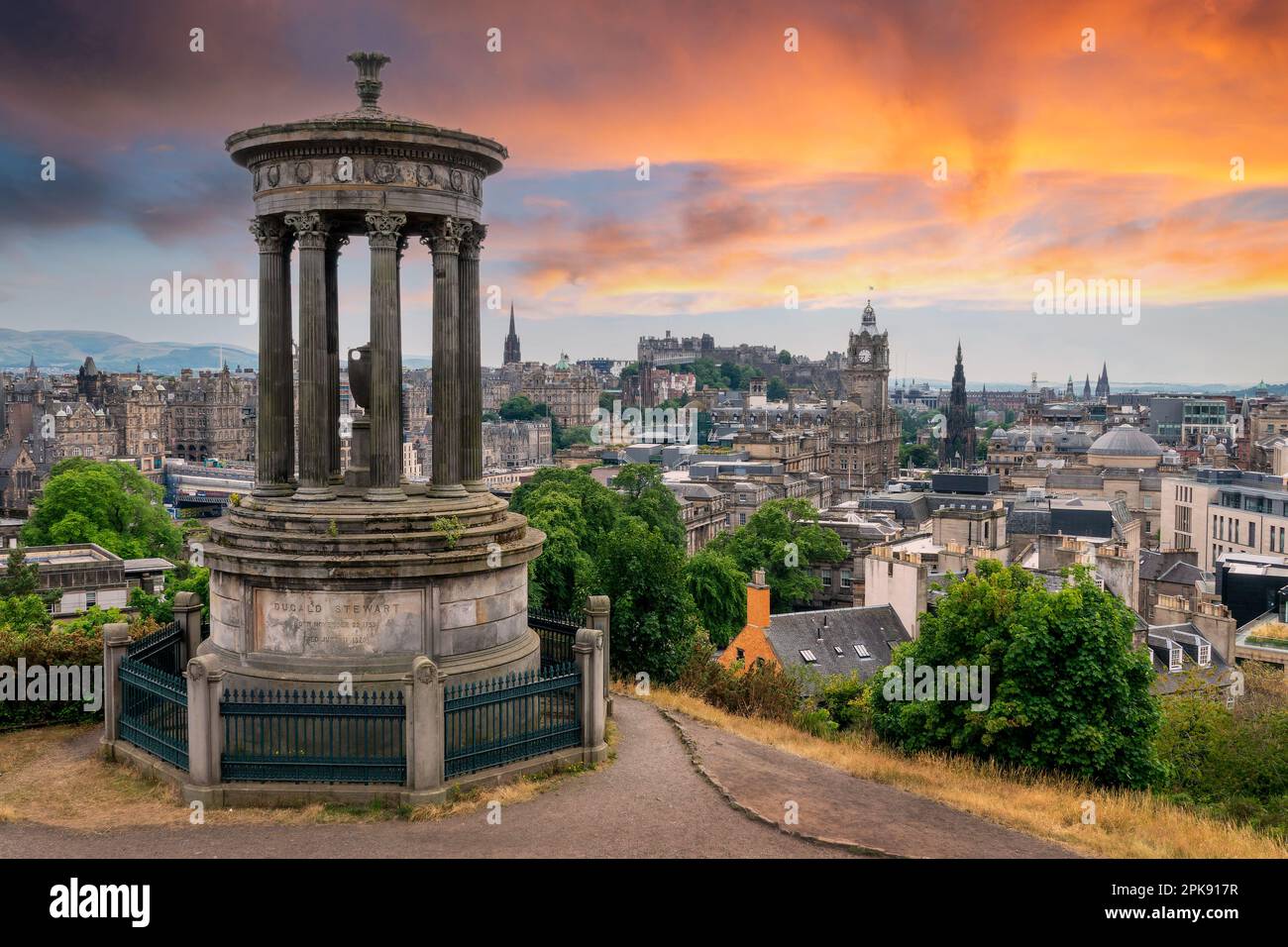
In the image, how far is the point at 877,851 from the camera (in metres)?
16.5

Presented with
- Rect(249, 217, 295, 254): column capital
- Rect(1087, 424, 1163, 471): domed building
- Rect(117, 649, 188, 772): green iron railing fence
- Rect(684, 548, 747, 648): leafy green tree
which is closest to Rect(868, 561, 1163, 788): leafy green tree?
Rect(117, 649, 188, 772): green iron railing fence

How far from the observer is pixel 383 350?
2134 cm

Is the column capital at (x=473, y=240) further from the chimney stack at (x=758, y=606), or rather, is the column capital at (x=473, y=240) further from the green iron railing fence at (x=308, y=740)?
the chimney stack at (x=758, y=606)

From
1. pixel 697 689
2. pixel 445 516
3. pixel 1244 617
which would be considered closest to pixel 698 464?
pixel 1244 617

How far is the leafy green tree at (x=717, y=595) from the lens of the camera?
6394 centimetres

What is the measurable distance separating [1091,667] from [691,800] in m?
11.1

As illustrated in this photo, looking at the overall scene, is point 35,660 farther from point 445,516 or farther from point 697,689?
point 697,689

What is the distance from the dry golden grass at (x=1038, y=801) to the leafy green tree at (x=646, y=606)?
1125 cm

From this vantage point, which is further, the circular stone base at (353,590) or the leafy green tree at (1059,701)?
the leafy green tree at (1059,701)

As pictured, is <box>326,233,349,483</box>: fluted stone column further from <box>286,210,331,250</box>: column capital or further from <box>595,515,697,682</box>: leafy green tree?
<box>595,515,697,682</box>: leafy green tree

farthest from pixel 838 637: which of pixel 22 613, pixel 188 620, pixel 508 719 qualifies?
pixel 508 719

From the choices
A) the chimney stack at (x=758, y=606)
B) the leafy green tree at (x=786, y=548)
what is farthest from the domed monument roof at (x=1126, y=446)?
the chimney stack at (x=758, y=606)

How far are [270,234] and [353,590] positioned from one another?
24.4 feet

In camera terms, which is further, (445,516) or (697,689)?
(697,689)
